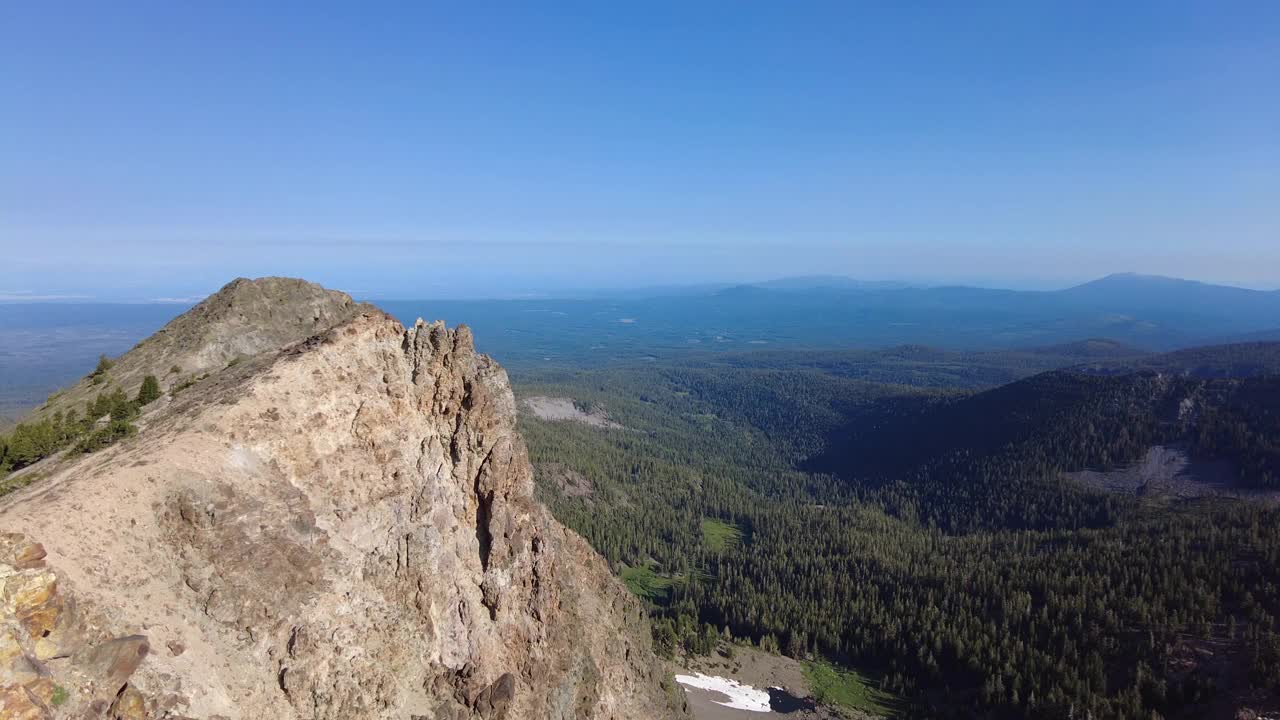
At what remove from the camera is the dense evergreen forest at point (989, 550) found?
66.6 metres

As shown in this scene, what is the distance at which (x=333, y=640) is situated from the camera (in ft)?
83.6

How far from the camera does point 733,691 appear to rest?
71.3m

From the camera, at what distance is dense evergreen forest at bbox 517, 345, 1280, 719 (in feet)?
218

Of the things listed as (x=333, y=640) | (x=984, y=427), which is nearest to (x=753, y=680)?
(x=333, y=640)

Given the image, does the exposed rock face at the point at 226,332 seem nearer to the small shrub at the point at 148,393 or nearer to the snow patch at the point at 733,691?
the small shrub at the point at 148,393

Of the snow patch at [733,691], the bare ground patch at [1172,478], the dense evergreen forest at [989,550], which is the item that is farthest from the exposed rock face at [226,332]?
the bare ground patch at [1172,478]

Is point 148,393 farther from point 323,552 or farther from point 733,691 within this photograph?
point 733,691

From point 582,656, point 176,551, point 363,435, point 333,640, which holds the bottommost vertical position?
point 582,656

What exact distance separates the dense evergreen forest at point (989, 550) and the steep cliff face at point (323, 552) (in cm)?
5152

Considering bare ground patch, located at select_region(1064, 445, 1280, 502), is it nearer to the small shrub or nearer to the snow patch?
the snow patch

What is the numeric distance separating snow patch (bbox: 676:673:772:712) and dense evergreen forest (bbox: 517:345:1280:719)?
260 inches

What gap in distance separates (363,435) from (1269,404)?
19911cm

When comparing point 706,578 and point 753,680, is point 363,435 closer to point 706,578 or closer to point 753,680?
point 753,680

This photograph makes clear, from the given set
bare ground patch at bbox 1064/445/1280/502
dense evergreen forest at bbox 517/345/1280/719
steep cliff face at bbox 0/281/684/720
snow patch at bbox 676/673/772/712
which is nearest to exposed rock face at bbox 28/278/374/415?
steep cliff face at bbox 0/281/684/720
